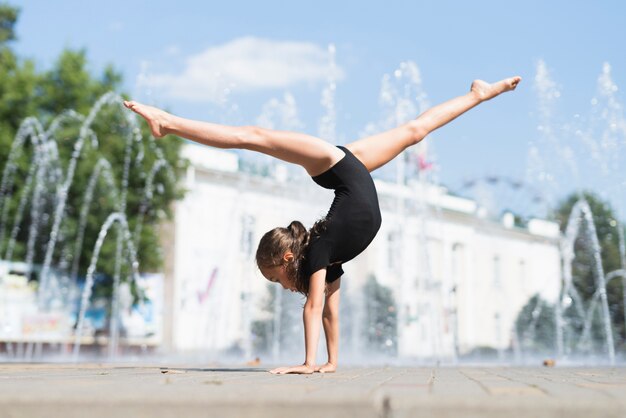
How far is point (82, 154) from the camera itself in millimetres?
25266

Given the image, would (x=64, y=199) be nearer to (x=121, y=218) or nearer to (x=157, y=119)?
(x=121, y=218)

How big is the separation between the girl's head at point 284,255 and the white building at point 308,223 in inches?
634

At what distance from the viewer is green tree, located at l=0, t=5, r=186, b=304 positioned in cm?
2531

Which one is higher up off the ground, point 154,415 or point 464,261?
point 464,261

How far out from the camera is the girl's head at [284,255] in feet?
17.2

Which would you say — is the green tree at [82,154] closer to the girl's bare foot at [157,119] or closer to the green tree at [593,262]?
the green tree at [593,262]

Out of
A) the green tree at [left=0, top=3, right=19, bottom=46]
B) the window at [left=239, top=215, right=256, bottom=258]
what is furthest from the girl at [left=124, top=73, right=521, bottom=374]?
the green tree at [left=0, top=3, right=19, bottom=46]

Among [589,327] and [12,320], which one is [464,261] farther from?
[12,320]

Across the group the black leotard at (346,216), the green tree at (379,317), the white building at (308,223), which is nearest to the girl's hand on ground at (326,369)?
the black leotard at (346,216)

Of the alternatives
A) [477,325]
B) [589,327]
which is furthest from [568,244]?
[477,325]

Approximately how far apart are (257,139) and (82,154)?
2096 centimetres

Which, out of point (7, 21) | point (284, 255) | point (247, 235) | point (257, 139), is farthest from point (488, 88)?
point (7, 21)

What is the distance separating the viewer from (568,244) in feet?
97.7

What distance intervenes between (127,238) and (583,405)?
2451 cm
